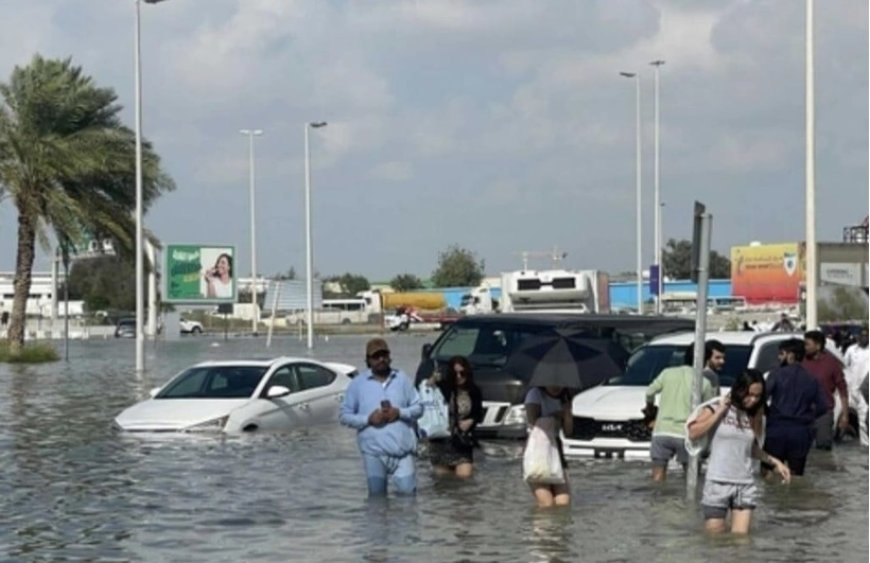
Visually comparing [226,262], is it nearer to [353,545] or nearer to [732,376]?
[732,376]

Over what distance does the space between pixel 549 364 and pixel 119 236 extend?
126ft

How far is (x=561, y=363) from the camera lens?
536 inches

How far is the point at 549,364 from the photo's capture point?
44.6 ft

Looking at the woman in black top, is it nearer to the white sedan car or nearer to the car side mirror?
the white sedan car

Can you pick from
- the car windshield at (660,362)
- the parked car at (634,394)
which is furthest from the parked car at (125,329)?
the parked car at (634,394)

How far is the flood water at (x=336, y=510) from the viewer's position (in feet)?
40.3

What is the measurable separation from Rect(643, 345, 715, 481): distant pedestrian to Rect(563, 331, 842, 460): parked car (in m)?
1.92

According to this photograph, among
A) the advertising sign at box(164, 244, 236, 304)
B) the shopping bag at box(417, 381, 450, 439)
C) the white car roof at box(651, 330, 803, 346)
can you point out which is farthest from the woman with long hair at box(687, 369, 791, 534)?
the advertising sign at box(164, 244, 236, 304)

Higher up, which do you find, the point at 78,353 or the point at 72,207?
the point at 72,207

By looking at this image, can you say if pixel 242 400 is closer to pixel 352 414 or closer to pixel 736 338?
pixel 736 338

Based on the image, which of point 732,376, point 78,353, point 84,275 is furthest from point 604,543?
point 84,275

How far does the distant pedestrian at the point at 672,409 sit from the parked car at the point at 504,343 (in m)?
4.77

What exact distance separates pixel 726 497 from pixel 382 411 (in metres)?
3.01

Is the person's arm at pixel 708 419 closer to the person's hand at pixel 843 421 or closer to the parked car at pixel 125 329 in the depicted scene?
the person's hand at pixel 843 421
